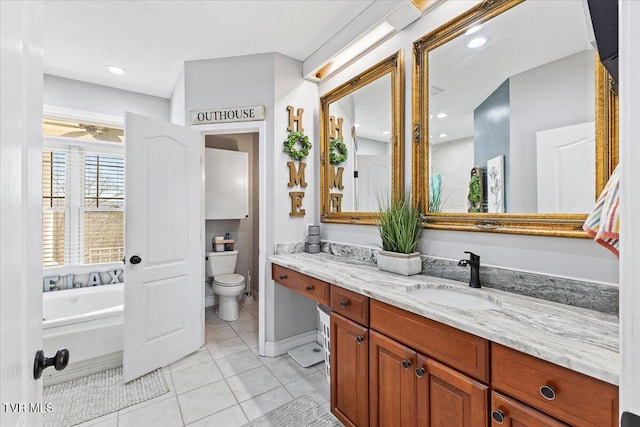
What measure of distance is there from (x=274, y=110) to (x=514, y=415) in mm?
2504

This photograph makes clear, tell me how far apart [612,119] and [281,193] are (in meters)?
2.13

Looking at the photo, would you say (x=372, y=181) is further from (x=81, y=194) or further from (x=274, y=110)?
(x=81, y=194)

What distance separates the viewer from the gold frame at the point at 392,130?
6.64 ft

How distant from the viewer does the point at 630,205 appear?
1.39 ft

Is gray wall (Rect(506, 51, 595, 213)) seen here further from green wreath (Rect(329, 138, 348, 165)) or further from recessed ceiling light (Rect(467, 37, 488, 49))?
green wreath (Rect(329, 138, 348, 165))

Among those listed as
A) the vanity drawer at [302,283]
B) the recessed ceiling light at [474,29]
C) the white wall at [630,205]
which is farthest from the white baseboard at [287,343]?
the recessed ceiling light at [474,29]

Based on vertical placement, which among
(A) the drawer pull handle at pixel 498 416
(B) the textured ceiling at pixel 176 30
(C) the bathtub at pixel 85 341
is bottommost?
(C) the bathtub at pixel 85 341

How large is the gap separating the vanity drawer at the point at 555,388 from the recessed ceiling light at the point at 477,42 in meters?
1.51

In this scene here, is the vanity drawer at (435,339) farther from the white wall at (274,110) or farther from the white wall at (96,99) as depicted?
the white wall at (96,99)

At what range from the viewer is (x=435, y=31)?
1.78 meters

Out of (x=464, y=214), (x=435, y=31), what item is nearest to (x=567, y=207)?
(x=464, y=214)

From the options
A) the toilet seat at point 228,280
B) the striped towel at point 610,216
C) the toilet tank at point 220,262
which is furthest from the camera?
the toilet tank at point 220,262

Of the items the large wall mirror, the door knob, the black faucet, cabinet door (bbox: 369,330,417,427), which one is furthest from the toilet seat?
the door knob

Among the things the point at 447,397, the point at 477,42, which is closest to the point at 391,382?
the point at 447,397
